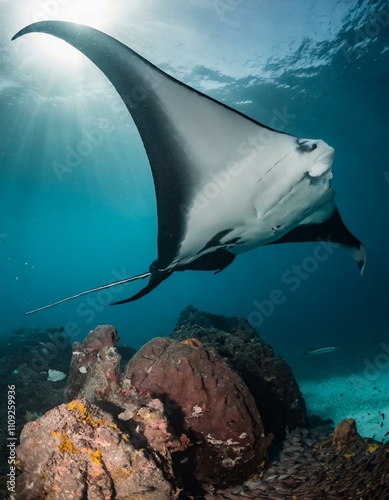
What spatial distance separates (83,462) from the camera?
2395 millimetres

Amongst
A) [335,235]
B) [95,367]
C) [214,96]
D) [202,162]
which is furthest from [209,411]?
[214,96]

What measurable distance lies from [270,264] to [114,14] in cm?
6996

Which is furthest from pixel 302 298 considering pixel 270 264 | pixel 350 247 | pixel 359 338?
pixel 350 247

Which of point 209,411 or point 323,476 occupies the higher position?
point 209,411

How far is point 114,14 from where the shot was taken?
12.7 meters

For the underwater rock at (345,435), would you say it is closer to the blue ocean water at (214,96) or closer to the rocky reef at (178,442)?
the rocky reef at (178,442)

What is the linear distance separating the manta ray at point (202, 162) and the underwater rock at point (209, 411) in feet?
3.61

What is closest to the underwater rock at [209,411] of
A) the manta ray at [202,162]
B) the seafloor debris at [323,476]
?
the seafloor debris at [323,476]

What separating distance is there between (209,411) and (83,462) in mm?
1658

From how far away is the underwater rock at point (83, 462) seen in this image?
2.34 metres

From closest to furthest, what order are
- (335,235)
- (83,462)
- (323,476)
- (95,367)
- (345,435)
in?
(83,462)
(323,476)
(95,367)
(345,435)
(335,235)

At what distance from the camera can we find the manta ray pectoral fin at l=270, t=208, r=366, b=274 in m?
5.06

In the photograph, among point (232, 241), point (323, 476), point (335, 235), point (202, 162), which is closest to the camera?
point (202, 162)

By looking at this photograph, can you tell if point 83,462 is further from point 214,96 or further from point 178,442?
point 214,96
